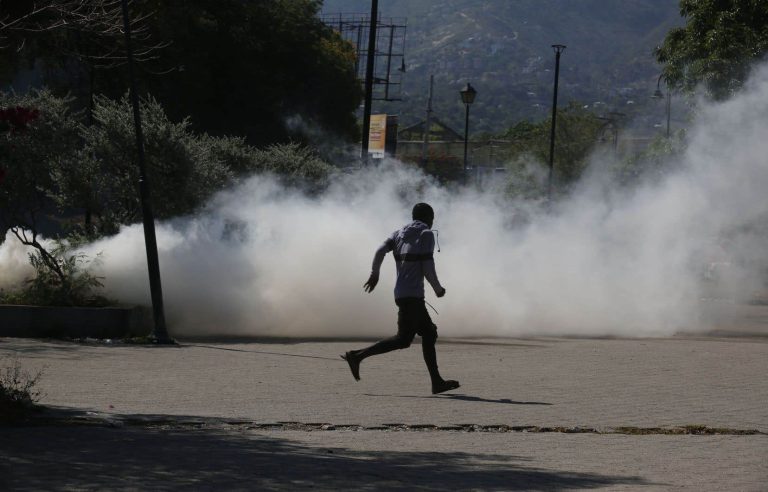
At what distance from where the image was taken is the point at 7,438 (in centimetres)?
866

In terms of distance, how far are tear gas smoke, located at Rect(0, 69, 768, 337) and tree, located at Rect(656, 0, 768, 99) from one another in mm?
3942

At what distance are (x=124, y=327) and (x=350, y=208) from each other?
6135 millimetres

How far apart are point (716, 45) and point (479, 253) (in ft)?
39.3

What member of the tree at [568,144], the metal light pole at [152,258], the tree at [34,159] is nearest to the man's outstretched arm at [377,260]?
the metal light pole at [152,258]

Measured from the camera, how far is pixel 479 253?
75.9ft

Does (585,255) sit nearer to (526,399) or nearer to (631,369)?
(631,369)

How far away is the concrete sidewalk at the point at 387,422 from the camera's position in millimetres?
7688

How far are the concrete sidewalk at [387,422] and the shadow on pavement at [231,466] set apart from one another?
16mm

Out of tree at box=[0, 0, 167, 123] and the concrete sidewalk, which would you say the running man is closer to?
the concrete sidewalk

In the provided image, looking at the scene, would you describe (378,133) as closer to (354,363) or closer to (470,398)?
(354,363)

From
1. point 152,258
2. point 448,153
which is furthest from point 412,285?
point 448,153

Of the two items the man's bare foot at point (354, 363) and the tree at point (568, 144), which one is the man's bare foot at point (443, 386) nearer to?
the man's bare foot at point (354, 363)

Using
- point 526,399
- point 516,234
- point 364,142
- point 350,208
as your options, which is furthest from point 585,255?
point 526,399

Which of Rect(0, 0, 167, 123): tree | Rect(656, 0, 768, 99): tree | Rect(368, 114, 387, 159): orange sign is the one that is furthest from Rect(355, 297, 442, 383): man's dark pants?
Rect(368, 114, 387, 159): orange sign
